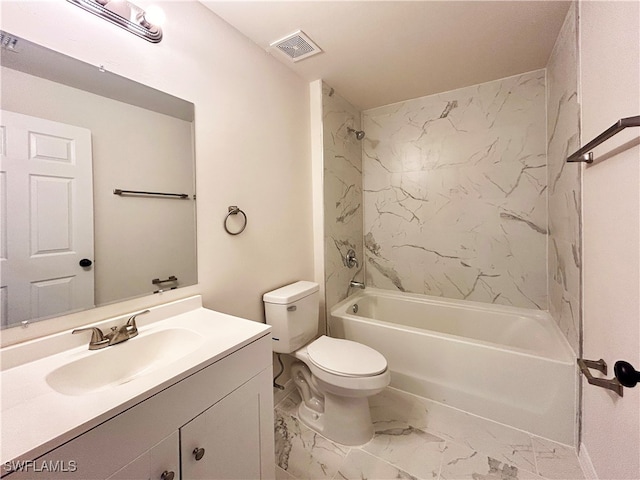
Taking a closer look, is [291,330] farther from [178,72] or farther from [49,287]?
[178,72]

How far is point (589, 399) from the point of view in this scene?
123 centimetres

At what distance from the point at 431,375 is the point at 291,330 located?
38.5 inches

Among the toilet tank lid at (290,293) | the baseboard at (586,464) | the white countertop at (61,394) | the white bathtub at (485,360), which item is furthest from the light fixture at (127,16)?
the baseboard at (586,464)

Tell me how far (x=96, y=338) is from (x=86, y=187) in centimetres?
54

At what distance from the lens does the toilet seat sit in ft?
4.52

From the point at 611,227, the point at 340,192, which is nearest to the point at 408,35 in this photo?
the point at 340,192

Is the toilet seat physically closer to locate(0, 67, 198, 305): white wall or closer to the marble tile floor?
the marble tile floor

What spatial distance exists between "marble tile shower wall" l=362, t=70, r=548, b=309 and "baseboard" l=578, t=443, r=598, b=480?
0.96m

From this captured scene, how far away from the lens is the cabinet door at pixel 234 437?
780 mm

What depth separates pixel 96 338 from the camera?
908 mm

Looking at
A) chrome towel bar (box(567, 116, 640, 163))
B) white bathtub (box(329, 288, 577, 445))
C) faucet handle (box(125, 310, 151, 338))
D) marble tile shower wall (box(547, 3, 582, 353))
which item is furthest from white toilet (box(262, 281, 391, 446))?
chrome towel bar (box(567, 116, 640, 163))

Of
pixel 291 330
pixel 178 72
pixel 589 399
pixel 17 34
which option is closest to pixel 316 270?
pixel 291 330

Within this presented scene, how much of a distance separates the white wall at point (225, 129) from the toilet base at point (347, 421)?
0.68 metres

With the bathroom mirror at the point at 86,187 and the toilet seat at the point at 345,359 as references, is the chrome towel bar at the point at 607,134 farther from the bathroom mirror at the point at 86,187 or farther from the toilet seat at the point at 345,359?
the bathroom mirror at the point at 86,187
